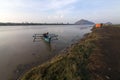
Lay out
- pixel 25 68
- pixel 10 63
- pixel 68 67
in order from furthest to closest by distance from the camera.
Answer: pixel 10 63 < pixel 25 68 < pixel 68 67

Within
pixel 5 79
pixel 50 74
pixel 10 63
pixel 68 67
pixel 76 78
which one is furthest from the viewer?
pixel 10 63

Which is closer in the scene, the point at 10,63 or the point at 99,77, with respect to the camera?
the point at 99,77

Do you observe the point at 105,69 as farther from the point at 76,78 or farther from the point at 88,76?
the point at 76,78

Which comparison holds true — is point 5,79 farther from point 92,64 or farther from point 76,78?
point 92,64

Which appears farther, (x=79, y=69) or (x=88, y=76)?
(x=79, y=69)

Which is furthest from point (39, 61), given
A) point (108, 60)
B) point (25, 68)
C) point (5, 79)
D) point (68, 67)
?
point (108, 60)

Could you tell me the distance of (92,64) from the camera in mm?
11828

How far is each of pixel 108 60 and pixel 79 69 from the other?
4185mm

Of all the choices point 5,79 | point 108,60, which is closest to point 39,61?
point 5,79

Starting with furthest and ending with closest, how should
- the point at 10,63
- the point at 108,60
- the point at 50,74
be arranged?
the point at 10,63 < the point at 108,60 < the point at 50,74

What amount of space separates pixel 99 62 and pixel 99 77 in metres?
3.04

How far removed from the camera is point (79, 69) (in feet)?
34.1

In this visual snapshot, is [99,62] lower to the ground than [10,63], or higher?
higher

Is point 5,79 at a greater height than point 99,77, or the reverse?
point 99,77
